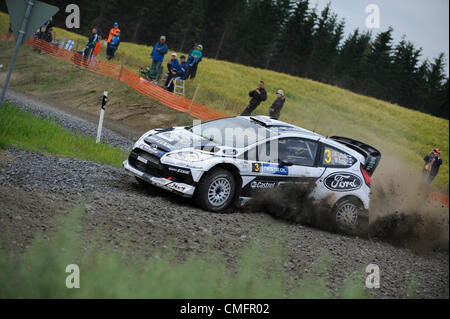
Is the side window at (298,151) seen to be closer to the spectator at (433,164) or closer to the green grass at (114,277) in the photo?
the green grass at (114,277)

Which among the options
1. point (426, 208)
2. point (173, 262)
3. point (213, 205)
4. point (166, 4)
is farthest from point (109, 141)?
point (166, 4)

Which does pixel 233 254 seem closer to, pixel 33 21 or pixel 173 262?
pixel 173 262

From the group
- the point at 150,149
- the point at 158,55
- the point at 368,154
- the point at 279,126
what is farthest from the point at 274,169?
the point at 158,55

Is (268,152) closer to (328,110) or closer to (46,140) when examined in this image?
(46,140)

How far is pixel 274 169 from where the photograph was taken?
872cm

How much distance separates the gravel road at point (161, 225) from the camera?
5812mm

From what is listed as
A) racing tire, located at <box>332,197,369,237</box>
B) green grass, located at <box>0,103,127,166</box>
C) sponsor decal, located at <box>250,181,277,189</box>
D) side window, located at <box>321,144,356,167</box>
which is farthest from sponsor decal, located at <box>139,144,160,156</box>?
racing tire, located at <box>332,197,369,237</box>

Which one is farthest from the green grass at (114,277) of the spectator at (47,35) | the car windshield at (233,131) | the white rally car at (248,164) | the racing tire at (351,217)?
the spectator at (47,35)

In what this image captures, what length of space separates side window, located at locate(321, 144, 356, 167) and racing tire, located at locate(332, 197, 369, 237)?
72 centimetres

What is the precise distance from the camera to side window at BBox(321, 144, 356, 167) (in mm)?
9336

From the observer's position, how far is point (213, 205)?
820 cm

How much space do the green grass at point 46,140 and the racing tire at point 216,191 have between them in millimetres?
3582

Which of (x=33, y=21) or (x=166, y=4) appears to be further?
(x=166, y=4)

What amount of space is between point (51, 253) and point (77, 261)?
1.82 ft
